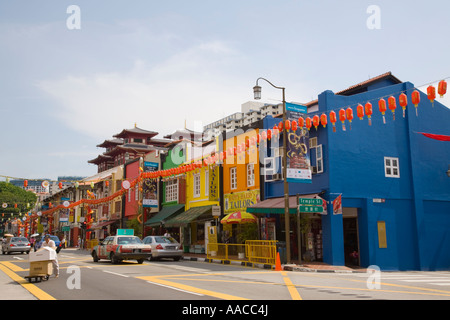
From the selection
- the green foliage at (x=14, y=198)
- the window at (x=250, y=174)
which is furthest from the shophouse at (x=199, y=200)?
the green foliage at (x=14, y=198)

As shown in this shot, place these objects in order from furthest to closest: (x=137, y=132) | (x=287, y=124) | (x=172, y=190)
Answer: (x=137, y=132), (x=172, y=190), (x=287, y=124)

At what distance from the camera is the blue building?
21.8 m

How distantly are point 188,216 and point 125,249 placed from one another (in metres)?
10.7

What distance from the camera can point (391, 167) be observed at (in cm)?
2339

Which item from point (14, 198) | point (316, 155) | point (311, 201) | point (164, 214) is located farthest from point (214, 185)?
point (14, 198)

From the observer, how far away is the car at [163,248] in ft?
75.9

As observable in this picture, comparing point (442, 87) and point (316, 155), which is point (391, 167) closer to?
point (316, 155)

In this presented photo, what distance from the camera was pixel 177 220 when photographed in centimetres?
3128

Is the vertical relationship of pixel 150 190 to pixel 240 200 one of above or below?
above

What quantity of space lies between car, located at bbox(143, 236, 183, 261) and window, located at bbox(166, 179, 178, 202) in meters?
11.9

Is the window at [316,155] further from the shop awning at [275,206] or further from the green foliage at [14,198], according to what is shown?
the green foliage at [14,198]

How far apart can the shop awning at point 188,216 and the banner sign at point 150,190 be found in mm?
4648
